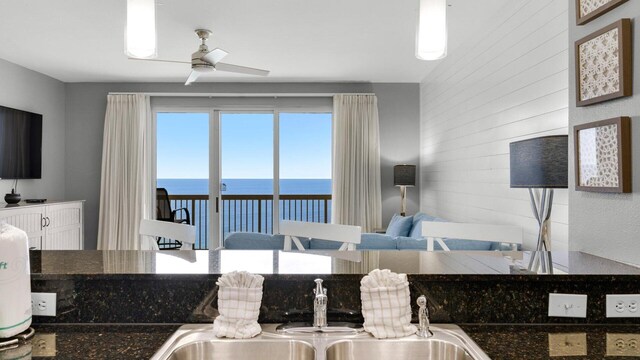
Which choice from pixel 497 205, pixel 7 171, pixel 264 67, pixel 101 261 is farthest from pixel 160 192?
pixel 101 261

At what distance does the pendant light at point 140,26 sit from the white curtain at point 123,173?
4.47m

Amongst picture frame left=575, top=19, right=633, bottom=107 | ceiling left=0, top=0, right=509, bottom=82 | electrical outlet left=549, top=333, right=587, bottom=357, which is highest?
ceiling left=0, top=0, right=509, bottom=82

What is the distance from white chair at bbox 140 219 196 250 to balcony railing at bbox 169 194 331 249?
3.82 m

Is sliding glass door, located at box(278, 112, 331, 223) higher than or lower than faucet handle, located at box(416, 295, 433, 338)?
higher

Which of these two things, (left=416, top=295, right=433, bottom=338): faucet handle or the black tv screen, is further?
the black tv screen

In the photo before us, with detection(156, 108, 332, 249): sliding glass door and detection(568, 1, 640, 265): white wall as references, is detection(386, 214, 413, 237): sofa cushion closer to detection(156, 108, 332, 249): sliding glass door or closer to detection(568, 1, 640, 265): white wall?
detection(156, 108, 332, 249): sliding glass door

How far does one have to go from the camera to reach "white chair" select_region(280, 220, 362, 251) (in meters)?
2.23

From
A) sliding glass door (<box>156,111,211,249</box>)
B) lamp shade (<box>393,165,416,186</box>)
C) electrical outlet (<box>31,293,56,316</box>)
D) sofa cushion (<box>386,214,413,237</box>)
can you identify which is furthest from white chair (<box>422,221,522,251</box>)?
sliding glass door (<box>156,111,211,249</box>)

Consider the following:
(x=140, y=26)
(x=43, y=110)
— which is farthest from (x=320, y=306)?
(x=43, y=110)

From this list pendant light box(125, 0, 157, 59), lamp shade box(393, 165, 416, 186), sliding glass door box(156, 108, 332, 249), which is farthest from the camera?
sliding glass door box(156, 108, 332, 249)

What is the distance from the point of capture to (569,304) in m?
1.17

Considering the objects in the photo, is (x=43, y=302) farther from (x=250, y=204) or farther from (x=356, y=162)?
(x=250, y=204)

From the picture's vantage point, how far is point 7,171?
4.67 m

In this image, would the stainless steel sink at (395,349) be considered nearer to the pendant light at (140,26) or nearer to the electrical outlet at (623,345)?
the electrical outlet at (623,345)
